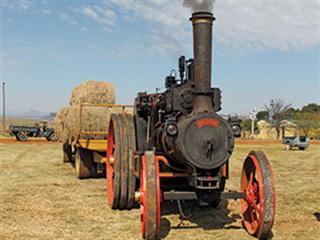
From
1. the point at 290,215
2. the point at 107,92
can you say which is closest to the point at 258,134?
the point at 107,92

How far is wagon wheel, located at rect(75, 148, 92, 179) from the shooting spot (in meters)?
10.8

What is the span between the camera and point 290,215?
7266mm

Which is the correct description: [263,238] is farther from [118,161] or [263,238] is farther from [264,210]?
[118,161]

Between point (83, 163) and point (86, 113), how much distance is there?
1.26 metres

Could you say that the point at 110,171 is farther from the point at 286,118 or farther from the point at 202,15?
the point at 286,118

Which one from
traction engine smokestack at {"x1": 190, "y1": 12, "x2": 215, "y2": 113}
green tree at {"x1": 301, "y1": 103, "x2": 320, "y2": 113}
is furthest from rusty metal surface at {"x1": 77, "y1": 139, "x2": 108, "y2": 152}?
green tree at {"x1": 301, "y1": 103, "x2": 320, "y2": 113}

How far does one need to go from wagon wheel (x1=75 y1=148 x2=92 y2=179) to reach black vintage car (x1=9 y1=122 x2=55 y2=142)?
1691cm

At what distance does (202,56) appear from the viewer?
18.4ft

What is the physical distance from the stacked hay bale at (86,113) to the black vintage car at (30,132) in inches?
597

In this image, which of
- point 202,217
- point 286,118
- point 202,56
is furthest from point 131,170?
point 286,118

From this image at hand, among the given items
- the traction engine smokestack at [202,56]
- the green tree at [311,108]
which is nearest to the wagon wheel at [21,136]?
the traction engine smokestack at [202,56]

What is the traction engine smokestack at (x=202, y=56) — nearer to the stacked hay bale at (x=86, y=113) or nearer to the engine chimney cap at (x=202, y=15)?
the engine chimney cap at (x=202, y=15)

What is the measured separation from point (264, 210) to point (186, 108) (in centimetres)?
168

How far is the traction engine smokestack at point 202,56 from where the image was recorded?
5609 millimetres
